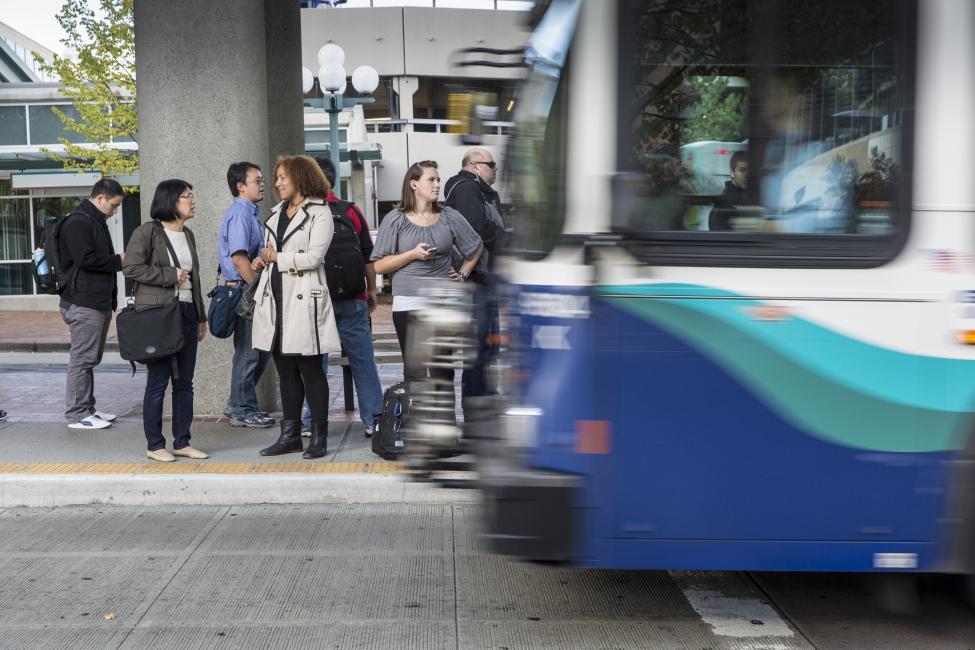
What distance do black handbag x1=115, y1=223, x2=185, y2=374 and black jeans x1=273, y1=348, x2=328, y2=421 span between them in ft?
2.12

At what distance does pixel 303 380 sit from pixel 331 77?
28.8ft

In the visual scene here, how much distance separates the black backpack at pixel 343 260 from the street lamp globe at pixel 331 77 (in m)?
7.96

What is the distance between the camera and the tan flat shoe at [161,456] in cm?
679

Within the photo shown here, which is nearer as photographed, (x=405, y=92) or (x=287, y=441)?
(x=287, y=441)

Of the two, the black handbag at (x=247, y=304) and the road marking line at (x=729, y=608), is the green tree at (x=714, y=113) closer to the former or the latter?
the road marking line at (x=729, y=608)

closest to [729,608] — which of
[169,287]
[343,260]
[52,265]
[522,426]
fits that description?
[522,426]

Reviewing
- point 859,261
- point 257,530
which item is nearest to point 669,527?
point 859,261

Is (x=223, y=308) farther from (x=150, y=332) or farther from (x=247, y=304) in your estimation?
(x=150, y=332)

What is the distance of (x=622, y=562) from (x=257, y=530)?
2652 millimetres

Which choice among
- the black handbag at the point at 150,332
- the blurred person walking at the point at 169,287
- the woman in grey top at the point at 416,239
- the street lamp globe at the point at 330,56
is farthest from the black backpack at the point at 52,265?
the street lamp globe at the point at 330,56

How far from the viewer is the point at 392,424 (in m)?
6.62

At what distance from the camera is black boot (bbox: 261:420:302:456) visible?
697 centimetres

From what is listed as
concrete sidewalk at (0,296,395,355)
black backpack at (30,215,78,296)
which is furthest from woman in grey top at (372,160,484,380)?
concrete sidewalk at (0,296,395,355)

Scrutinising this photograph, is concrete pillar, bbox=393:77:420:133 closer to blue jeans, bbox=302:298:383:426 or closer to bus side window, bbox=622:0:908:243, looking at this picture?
blue jeans, bbox=302:298:383:426
